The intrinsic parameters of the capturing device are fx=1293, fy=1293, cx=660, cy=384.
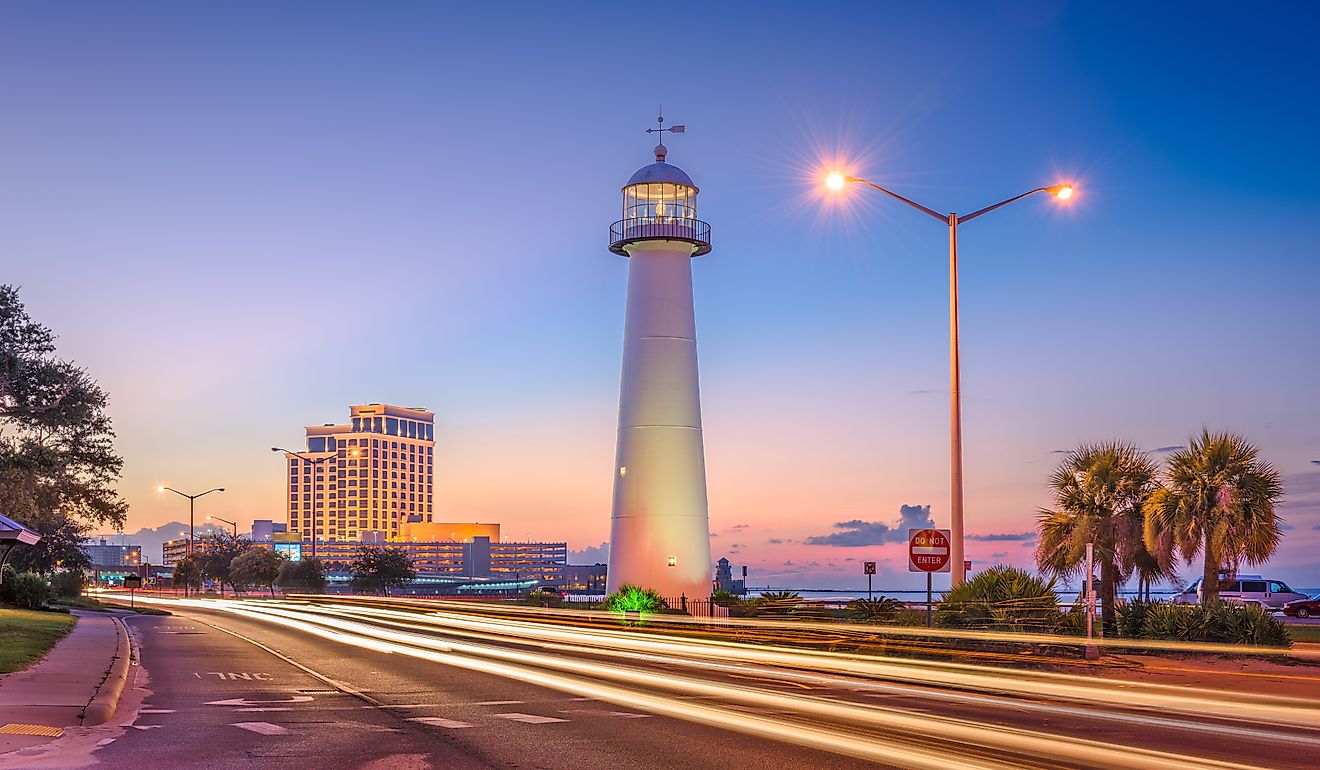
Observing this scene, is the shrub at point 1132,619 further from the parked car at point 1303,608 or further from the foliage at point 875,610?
the parked car at point 1303,608

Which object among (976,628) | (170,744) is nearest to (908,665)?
(976,628)

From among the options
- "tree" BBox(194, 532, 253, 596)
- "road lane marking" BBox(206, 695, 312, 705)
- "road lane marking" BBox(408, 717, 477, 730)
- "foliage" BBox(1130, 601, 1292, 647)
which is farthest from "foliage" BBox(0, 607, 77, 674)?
"tree" BBox(194, 532, 253, 596)

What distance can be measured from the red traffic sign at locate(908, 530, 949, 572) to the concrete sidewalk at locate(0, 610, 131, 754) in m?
15.0

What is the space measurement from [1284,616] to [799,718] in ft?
131

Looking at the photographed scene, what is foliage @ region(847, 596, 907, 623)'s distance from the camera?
31.0 metres

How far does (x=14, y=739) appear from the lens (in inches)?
519

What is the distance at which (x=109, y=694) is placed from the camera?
18.0 metres

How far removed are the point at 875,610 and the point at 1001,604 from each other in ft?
14.9

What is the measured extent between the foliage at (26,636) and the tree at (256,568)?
199 ft

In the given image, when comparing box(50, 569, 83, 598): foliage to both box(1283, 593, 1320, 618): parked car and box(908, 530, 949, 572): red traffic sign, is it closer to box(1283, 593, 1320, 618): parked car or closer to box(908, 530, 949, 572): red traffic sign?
box(908, 530, 949, 572): red traffic sign

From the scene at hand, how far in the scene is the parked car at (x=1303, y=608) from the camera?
47562 mm

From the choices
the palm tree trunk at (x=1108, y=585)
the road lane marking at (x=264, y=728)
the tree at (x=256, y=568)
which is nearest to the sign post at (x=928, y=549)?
the palm tree trunk at (x=1108, y=585)

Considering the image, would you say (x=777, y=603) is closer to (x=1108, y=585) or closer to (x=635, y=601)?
(x=635, y=601)

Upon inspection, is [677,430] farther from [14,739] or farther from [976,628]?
[14,739]
